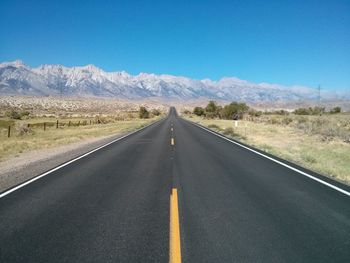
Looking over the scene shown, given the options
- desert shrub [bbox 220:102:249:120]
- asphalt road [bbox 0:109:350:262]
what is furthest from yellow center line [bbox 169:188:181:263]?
desert shrub [bbox 220:102:249:120]

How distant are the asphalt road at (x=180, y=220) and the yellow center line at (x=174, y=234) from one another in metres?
0.08

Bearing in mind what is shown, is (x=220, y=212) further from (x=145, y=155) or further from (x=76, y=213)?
(x=145, y=155)

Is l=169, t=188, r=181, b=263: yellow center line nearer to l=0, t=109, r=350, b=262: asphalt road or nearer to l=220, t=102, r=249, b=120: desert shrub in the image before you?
l=0, t=109, r=350, b=262: asphalt road

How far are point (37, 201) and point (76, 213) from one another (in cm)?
141

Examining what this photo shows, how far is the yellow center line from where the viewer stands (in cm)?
441

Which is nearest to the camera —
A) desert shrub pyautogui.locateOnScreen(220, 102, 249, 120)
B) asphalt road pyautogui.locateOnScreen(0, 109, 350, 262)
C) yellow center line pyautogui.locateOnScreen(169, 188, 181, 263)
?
yellow center line pyautogui.locateOnScreen(169, 188, 181, 263)

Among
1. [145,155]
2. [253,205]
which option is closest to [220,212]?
[253,205]

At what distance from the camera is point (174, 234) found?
5.18m

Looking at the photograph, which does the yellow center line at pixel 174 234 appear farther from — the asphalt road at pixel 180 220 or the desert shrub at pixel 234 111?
the desert shrub at pixel 234 111

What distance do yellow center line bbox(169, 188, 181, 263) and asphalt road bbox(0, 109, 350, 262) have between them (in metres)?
0.08

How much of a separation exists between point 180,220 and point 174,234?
2.20 ft

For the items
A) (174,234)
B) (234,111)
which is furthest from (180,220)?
(234,111)

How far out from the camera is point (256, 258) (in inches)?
172

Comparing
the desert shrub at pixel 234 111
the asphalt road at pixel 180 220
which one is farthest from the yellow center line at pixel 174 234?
the desert shrub at pixel 234 111
